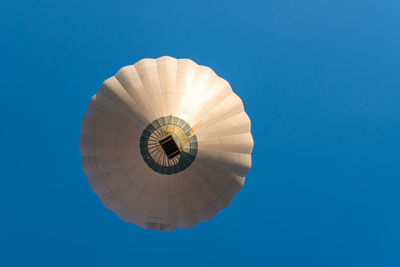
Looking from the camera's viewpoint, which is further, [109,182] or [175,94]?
[109,182]

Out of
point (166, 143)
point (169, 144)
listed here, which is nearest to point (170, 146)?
point (169, 144)

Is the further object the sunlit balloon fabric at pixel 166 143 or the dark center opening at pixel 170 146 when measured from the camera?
the sunlit balloon fabric at pixel 166 143

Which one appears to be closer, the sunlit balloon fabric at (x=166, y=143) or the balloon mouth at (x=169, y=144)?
the balloon mouth at (x=169, y=144)

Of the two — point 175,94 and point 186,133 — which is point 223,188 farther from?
point 175,94

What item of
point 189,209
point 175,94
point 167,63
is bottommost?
point 189,209

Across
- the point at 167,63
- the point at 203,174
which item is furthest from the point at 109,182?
the point at 167,63

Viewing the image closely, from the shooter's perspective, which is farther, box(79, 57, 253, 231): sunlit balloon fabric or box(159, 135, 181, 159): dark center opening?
box(79, 57, 253, 231): sunlit balloon fabric
